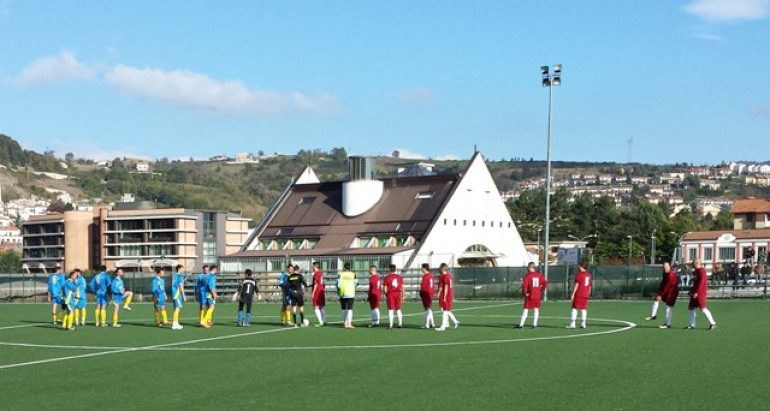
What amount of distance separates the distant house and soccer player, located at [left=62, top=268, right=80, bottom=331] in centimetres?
4709

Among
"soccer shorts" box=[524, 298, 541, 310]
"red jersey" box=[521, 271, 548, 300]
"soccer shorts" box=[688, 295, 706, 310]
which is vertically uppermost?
"red jersey" box=[521, 271, 548, 300]

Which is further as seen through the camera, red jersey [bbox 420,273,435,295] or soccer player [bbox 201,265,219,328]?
soccer player [bbox 201,265,219,328]

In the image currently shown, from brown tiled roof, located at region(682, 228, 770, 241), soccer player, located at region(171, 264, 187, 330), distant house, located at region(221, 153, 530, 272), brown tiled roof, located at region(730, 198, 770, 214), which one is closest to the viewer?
soccer player, located at region(171, 264, 187, 330)

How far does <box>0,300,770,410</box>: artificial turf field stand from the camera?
46.1 ft

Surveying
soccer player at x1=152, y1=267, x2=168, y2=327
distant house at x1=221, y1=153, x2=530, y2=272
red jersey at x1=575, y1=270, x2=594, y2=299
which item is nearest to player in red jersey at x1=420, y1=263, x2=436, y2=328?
red jersey at x1=575, y1=270, x2=594, y2=299

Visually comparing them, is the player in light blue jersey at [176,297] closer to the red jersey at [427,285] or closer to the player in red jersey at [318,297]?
the player in red jersey at [318,297]

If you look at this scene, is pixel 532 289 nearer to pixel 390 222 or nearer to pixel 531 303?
pixel 531 303

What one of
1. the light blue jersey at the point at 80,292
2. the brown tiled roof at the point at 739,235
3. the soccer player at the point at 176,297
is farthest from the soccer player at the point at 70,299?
the brown tiled roof at the point at 739,235

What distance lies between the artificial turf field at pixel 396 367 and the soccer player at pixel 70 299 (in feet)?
2.68

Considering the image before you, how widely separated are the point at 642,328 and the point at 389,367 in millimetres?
10156

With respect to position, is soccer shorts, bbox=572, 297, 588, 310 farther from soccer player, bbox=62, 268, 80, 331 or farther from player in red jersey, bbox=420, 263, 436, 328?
soccer player, bbox=62, 268, 80, 331

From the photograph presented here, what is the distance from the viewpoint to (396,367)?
59.3ft

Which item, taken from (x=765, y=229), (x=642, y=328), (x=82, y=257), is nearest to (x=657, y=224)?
(x=765, y=229)

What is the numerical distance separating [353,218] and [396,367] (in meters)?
67.5
